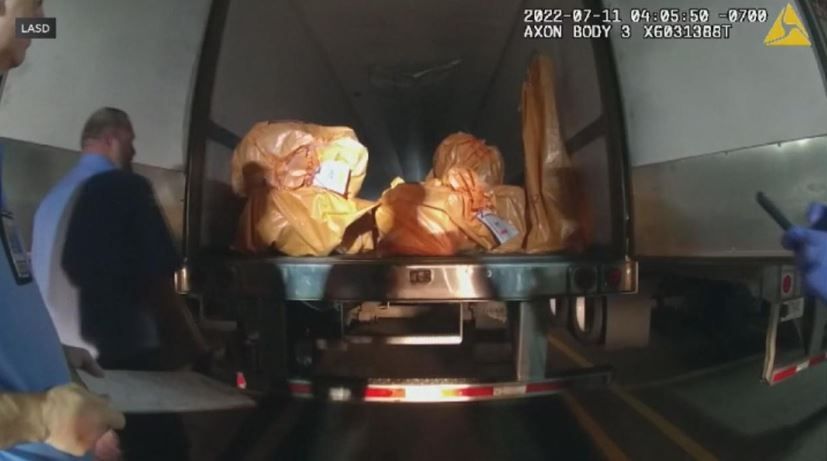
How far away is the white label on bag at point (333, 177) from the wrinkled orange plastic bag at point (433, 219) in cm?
23

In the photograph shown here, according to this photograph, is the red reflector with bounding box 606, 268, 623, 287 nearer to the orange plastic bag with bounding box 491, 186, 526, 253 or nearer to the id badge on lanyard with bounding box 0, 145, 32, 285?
the orange plastic bag with bounding box 491, 186, 526, 253

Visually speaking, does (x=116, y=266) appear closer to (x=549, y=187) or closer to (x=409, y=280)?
(x=409, y=280)

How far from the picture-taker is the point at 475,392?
10.8ft

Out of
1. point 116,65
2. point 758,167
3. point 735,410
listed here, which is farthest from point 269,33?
point 735,410

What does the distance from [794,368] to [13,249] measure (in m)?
3.14

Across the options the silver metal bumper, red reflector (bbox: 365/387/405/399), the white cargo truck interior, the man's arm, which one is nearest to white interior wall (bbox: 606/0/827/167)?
the white cargo truck interior

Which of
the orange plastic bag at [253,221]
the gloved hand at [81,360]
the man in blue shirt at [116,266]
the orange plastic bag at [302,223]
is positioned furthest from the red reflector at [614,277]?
the gloved hand at [81,360]

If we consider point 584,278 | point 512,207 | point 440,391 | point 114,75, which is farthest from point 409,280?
point 114,75

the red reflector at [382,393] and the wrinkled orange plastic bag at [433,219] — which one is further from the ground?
the wrinkled orange plastic bag at [433,219]

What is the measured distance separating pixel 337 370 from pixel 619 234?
4.74 feet

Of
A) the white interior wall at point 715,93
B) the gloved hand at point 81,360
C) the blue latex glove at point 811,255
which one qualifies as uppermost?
the white interior wall at point 715,93

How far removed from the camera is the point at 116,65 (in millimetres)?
3439

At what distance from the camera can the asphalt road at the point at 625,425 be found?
3807 mm

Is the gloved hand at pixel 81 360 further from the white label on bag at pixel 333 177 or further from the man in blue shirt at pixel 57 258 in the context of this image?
the white label on bag at pixel 333 177
